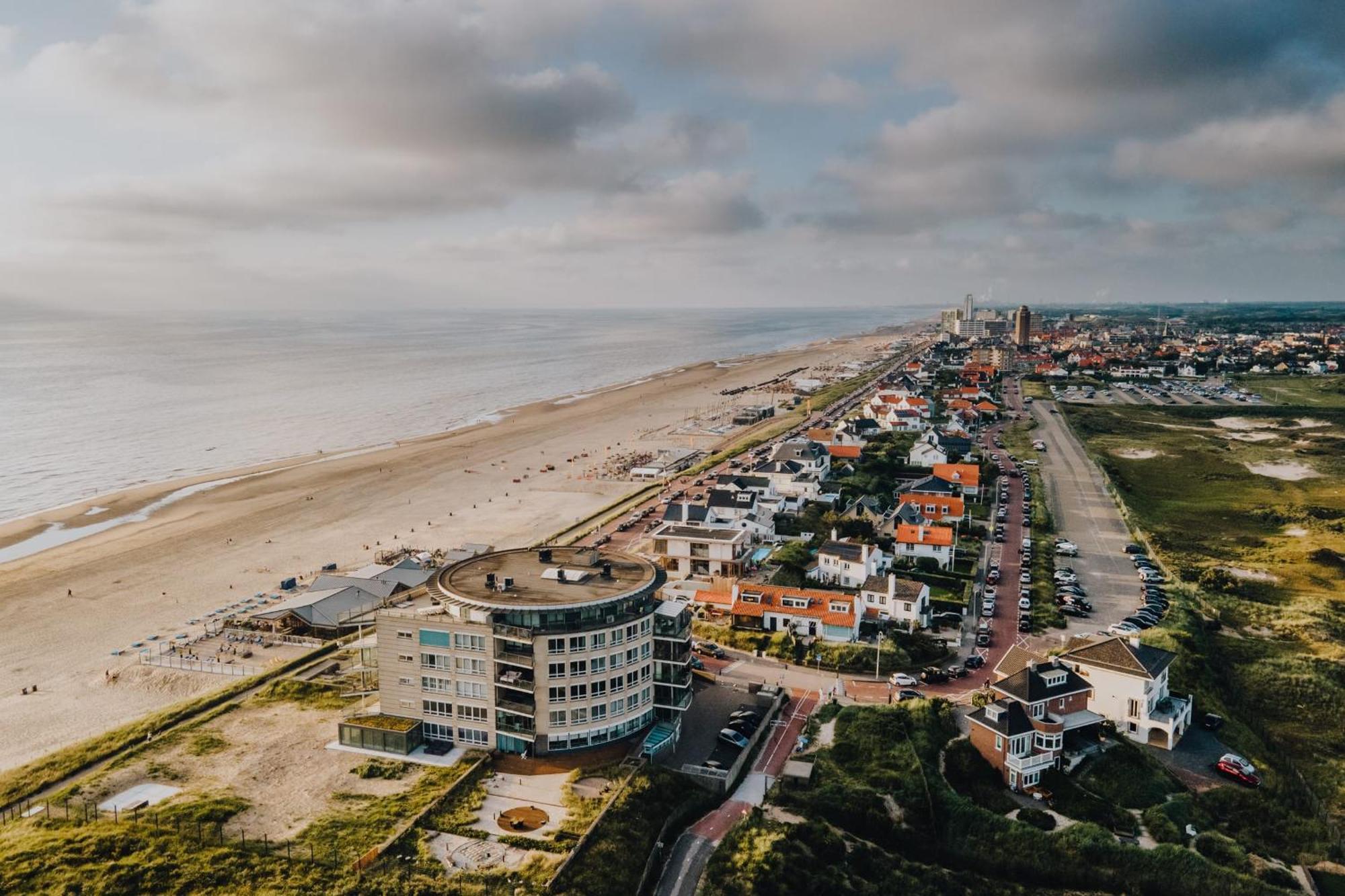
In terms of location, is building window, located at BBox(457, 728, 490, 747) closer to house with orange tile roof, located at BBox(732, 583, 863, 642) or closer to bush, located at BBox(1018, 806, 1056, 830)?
house with orange tile roof, located at BBox(732, 583, 863, 642)

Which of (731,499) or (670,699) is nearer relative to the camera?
(670,699)

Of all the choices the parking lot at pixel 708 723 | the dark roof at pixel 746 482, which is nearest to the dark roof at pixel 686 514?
the dark roof at pixel 746 482

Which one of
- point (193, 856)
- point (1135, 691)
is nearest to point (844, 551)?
point (1135, 691)

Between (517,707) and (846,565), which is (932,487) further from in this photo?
(517,707)

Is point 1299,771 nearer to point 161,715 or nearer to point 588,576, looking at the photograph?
point 588,576

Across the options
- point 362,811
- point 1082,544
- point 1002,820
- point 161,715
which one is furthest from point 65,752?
point 1082,544

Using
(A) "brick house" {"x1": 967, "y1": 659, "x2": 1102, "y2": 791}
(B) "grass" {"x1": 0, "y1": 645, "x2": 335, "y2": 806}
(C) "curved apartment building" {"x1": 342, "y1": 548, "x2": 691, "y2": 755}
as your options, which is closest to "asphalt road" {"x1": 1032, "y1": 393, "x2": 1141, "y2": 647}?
(A) "brick house" {"x1": 967, "y1": 659, "x2": 1102, "y2": 791}

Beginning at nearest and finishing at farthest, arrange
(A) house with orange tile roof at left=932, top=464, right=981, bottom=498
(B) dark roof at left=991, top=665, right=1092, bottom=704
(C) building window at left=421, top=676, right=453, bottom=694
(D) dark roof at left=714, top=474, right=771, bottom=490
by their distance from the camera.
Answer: (C) building window at left=421, top=676, right=453, bottom=694, (B) dark roof at left=991, top=665, right=1092, bottom=704, (D) dark roof at left=714, top=474, right=771, bottom=490, (A) house with orange tile roof at left=932, top=464, right=981, bottom=498
